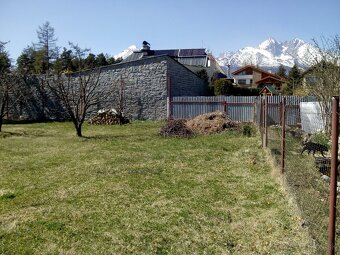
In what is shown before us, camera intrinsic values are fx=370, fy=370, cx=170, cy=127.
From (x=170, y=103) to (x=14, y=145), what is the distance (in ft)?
36.9

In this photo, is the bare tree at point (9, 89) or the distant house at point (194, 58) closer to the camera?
the bare tree at point (9, 89)

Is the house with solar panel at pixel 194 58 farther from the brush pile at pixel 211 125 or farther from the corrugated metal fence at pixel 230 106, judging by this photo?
the brush pile at pixel 211 125

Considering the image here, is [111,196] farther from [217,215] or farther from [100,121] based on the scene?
[100,121]

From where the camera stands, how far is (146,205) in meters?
5.72

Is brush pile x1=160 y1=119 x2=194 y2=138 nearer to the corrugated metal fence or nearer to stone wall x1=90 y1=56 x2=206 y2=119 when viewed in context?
the corrugated metal fence

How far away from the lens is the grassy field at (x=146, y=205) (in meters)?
4.29

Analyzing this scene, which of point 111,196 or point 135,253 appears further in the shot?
point 111,196

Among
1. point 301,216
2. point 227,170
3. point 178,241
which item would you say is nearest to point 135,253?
point 178,241

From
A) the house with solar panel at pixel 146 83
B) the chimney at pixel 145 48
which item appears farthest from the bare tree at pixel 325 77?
the chimney at pixel 145 48

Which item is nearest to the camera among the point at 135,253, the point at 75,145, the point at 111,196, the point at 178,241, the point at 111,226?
the point at 135,253

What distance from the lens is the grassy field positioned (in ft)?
14.1

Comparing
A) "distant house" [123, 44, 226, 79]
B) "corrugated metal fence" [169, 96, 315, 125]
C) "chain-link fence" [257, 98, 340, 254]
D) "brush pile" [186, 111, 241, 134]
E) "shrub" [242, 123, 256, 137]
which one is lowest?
"chain-link fence" [257, 98, 340, 254]

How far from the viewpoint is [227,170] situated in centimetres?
828

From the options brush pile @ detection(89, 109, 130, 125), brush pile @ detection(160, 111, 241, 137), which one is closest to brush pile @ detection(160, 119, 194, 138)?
brush pile @ detection(160, 111, 241, 137)
